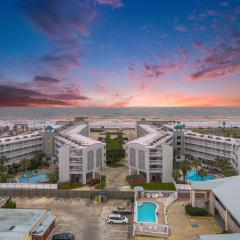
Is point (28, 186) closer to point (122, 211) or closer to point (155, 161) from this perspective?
point (122, 211)

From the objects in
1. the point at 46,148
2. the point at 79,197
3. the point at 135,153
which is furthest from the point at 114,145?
the point at 79,197

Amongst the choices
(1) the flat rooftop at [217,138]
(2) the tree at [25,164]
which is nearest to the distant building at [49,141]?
(2) the tree at [25,164]

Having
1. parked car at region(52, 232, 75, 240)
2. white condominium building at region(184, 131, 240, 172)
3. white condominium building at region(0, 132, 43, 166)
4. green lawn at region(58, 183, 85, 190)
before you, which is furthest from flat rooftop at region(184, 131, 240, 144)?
parked car at region(52, 232, 75, 240)

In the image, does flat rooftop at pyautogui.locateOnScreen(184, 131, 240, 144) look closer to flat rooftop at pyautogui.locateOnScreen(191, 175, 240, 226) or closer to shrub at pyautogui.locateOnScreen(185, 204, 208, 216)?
flat rooftop at pyautogui.locateOnScreen(191, 175, 240, 226)

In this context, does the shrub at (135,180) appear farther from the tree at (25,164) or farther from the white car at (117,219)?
the tree at (25,164)

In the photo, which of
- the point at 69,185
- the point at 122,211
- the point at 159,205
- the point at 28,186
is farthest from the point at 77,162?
the point at 159,205

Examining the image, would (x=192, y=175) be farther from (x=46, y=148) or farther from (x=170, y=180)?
(x=46, y=148)
